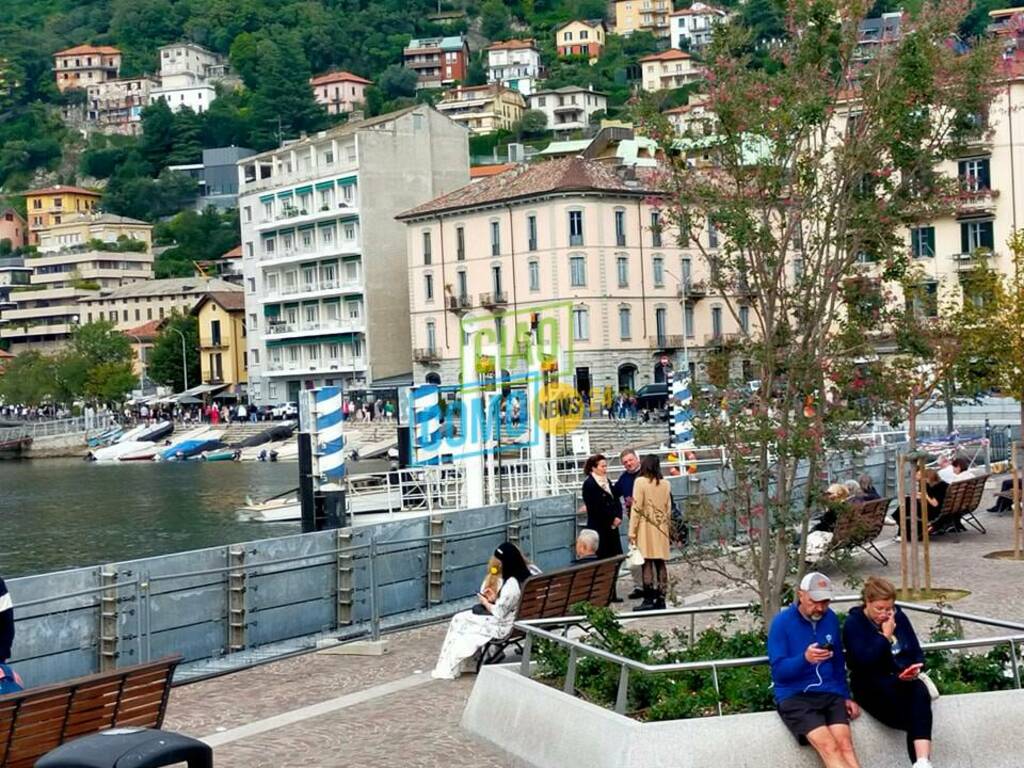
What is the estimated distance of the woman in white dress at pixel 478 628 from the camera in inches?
532

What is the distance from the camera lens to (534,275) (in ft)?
267

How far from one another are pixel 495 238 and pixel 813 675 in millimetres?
73334

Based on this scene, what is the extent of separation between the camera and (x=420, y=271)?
87062 millimetres

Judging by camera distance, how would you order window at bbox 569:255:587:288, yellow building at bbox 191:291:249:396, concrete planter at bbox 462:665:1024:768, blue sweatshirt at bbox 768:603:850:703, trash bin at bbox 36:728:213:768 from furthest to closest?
yellow building at bbox 191:291:249:396 → window at bbox 569:255:587:288 → blue sweatshirt at bbox 768:603:850:703 → concrete planter at bbox 462:665:1024:768 → trash bin at bbox 36:728:213:768

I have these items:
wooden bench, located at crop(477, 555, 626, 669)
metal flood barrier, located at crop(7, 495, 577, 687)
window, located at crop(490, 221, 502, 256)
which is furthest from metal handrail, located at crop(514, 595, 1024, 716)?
window, located at crop(490, 221, 502, 256)

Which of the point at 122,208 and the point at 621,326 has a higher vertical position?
the point at 122,208

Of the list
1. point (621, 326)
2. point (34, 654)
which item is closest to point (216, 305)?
point (621, 326)

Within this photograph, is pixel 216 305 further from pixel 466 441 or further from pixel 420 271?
pixel 466 441

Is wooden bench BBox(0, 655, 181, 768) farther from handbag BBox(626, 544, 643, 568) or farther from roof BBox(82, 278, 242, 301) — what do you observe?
roof BBox(82, 278, 242, 301)

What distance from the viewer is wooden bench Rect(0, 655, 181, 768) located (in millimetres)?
9156

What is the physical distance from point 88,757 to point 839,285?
7.04 meters

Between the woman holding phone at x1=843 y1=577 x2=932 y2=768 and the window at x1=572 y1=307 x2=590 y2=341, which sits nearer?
the woman holding phone at x1=843 y1=577 x2=932 y2=768

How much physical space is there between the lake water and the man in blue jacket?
33863mm

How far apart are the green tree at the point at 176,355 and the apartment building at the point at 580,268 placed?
3988cm
